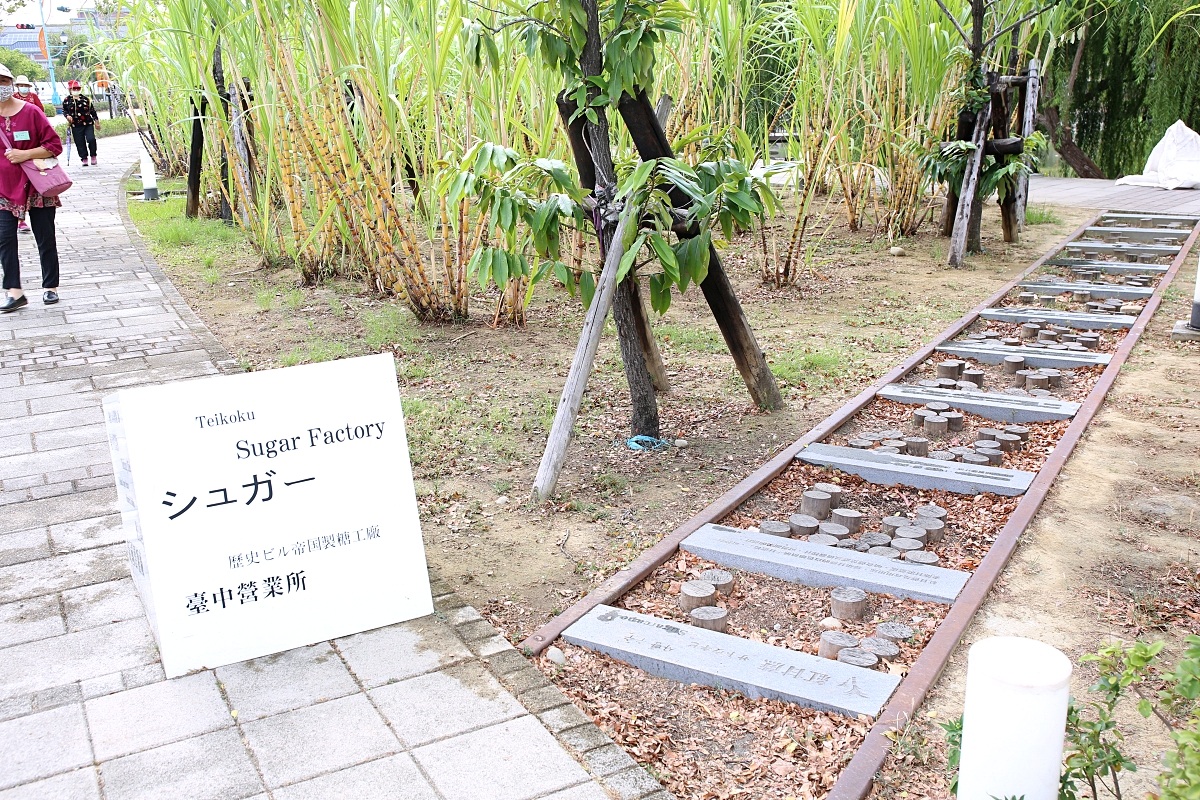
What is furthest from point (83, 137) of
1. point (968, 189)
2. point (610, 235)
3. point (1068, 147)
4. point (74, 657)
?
point (74, 657)

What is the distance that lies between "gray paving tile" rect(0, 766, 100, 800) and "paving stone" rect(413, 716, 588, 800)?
76 cm

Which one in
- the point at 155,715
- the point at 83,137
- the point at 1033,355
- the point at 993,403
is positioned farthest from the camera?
the point at 83,137

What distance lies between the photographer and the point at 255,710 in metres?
2.57

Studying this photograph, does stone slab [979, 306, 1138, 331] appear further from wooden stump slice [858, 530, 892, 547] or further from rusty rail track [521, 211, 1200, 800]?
wooden stump slice [858, 530, 892, 547]

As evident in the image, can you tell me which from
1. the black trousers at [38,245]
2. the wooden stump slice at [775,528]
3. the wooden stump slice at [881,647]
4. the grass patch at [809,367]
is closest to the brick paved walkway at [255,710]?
the wooden stump slice at [881,647]

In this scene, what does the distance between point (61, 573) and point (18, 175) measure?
4706 millimetres

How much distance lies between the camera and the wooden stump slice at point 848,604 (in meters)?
2.98

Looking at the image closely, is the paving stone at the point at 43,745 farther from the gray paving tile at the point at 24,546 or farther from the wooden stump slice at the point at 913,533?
the wooden stump slice at the point at 913,533

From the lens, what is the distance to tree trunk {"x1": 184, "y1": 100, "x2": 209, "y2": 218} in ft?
35.8

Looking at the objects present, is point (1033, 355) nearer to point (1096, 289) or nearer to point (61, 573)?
point (1096, 289)

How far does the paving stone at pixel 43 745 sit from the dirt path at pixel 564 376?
1199mm

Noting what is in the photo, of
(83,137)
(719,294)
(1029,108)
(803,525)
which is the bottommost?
(803,525)

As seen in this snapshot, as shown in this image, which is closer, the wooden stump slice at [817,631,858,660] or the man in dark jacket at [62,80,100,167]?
the wooden stump slice at [817,631,858,660]

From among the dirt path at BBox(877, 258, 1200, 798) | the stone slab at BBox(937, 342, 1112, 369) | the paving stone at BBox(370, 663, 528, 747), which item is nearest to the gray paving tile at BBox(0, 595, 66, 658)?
the paving stone at BBox(370, 663, 528, 747)
